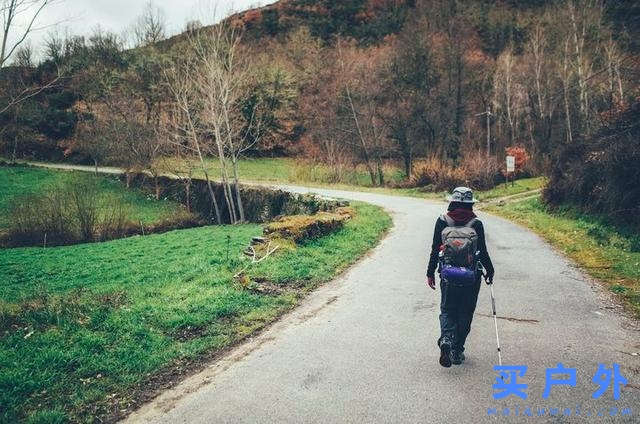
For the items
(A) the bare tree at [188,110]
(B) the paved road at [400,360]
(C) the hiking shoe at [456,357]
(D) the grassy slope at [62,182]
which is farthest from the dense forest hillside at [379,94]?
(C) the hiking shoe at [456,357]

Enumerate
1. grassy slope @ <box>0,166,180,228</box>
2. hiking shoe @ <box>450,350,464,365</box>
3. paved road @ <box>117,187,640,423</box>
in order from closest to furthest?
paved road @ <box>117,187,640,423</box>
hiking shoe @ <box>450,350,464,365</box>
grassy slope @ <box>0,166,180,228</box>

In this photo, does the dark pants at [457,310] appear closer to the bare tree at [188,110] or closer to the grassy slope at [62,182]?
the bare tree at [188,110]

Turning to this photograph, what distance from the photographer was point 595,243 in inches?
432

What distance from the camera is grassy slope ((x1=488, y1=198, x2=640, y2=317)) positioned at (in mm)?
7750

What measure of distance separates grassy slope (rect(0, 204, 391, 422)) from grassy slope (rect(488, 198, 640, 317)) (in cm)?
544

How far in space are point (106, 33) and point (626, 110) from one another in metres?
56.3

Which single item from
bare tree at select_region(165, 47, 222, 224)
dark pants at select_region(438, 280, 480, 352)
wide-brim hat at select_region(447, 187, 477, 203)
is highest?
bare tree at select_region(165, 47, 222, 224)

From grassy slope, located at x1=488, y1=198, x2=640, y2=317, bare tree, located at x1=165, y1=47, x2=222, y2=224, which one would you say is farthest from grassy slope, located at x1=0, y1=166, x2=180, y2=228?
grassy slope, located at x1=488, y1=198, x2=640, y2=317

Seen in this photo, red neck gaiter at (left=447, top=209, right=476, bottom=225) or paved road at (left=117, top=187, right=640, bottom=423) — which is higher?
red neck gaiter at (left=447, top=209, right=476, bottom=225)

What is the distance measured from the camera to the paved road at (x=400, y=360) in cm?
383

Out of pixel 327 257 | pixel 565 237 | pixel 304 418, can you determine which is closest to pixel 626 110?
pixel 565 237

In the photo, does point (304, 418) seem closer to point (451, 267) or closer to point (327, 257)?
point (451, 267)

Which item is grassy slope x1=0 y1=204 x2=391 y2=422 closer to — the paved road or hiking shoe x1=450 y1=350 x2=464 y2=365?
the paved road

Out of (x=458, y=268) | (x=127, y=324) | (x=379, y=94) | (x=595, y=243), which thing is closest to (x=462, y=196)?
(x=458, y=268)
